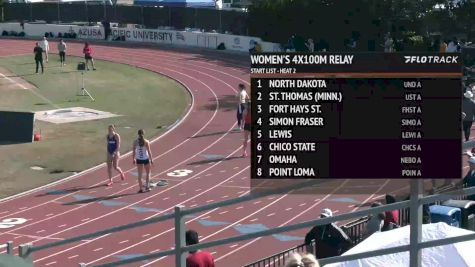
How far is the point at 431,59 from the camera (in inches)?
262

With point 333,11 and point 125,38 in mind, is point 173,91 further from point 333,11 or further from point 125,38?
point 125,38

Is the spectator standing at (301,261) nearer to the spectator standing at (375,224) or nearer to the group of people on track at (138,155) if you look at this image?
the spectator standing at (375,224)

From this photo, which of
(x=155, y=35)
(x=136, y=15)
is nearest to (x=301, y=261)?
(x=155, y=35)

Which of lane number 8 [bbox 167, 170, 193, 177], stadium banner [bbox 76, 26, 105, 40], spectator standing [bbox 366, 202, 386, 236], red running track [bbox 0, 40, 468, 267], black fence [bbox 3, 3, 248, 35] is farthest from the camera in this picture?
stadium banner [bbox 76, 26, 105, 40]

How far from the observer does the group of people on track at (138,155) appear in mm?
20594

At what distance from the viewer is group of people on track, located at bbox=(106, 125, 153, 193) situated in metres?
20.6

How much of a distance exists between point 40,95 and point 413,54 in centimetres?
2981

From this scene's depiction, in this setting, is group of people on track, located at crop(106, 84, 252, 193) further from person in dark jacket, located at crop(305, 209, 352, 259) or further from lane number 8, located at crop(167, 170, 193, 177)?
person in dark jacket, located at crop(305, 209, 352, 259)

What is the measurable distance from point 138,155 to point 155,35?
36.9 meters

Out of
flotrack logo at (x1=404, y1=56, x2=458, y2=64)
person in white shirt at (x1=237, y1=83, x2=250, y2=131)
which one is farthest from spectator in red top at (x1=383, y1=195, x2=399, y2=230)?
person in white shirt at (x1=237, y1=83, x2=250, y2=131)
